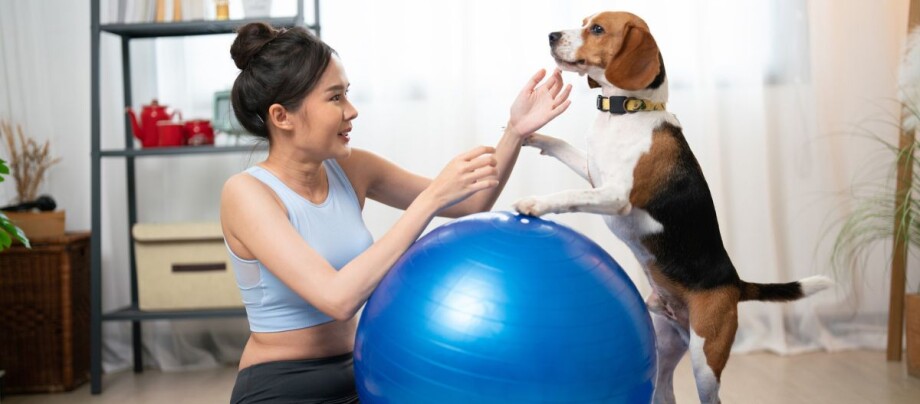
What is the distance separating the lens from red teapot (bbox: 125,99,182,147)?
307 centimetres

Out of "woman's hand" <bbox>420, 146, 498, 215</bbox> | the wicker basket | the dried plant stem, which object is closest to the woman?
"woman's hand" <bbox>420, 146, 498, 215</bbox>

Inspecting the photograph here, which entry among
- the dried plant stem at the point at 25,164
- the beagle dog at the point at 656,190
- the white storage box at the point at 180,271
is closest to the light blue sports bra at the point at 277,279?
the beagle dog at the point at 656,190

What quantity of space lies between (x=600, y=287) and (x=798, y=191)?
90.2 inches

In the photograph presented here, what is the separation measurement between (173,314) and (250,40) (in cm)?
168

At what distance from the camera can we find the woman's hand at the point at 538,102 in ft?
5.59

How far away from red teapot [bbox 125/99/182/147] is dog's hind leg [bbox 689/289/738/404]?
212 centimetres

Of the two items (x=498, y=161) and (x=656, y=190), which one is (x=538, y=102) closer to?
(x=498, y=161)

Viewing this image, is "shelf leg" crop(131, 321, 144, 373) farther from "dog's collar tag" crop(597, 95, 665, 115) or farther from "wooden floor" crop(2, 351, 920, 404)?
"dog's collar tag" crop(597, 95, 665, 115)

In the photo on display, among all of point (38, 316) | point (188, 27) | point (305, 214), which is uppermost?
point (188, 27)

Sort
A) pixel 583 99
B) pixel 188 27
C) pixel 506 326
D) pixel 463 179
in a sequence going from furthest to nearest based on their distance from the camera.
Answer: pixel 583 99 → pixel 188 27 → pixel 463 179 → pixel 506 326

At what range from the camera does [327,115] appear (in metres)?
1.65

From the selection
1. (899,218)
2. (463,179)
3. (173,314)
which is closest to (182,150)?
(173,314)

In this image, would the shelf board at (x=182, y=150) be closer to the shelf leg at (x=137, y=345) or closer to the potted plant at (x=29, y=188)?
the potted plant at (x=29, y=188)

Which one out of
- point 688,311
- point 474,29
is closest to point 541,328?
point 688,311
